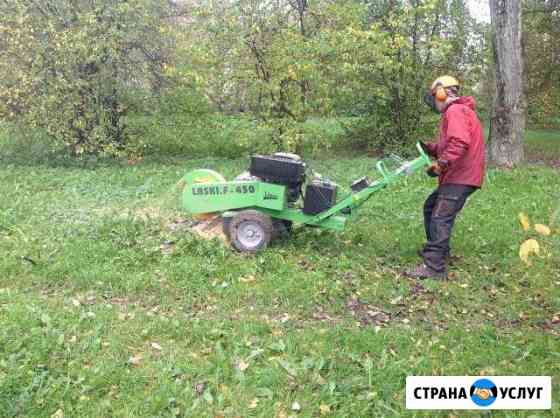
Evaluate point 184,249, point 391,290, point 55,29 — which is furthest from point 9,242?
point 55,29

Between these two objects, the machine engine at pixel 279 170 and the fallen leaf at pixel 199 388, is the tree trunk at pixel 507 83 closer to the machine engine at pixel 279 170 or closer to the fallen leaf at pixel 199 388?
the machine engine at pixel 279 170

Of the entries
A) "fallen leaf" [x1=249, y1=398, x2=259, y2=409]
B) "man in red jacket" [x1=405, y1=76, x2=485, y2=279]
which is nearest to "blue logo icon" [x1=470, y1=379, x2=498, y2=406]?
"fallen leaf" [x1=249, y1=398, x2=259, y2=409]

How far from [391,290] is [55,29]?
877 centimetres

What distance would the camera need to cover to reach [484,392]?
3557 millimetres

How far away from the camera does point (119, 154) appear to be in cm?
1151

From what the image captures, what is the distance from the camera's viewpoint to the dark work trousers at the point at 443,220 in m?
5.44

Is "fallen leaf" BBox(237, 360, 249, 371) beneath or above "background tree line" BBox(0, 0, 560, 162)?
beneath

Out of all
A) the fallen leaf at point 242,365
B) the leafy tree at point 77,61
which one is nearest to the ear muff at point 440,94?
the fallen leaf at point 242,365

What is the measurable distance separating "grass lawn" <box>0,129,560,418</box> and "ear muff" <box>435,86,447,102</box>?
148cm

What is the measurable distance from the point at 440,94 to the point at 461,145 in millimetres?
591

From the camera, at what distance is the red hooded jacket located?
16.8 ft

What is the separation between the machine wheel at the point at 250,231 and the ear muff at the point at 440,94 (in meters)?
2.15

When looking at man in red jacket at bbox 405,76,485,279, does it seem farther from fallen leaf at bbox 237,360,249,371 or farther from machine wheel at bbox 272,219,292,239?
fallen leaf at bbox 237,360,249,371

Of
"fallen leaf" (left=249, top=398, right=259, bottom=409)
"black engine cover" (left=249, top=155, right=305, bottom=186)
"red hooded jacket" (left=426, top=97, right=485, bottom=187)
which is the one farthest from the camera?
"black engine cover" (left=249, top=155, right=305, bottom=186)
